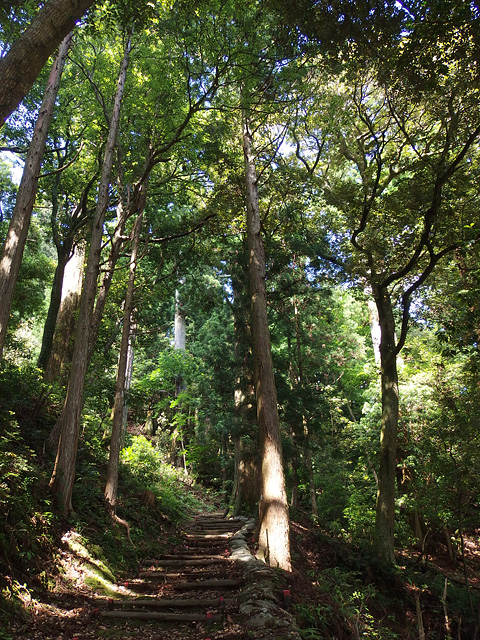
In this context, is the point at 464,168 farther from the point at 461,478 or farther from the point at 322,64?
the point at 461,478

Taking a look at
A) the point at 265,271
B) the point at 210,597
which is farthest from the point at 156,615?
the point at 265,271

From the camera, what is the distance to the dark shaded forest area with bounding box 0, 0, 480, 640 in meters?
5.72

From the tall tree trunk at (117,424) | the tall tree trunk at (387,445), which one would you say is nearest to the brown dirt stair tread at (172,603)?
the tall tree trunk at (117,424)

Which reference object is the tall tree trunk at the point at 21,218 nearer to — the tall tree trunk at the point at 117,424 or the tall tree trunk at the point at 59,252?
the tall tree trunk at the point at 117,424

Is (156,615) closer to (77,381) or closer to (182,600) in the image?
(182,600)

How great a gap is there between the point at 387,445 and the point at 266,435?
400 cm

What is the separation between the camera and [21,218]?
218 inches

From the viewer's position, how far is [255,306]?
826 cm

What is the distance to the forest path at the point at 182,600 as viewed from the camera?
3967mm

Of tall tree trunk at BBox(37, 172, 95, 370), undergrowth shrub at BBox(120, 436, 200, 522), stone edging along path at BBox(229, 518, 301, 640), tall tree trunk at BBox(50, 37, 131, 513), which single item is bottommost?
stone edging along path at BBox(229, 518, 301, 640)

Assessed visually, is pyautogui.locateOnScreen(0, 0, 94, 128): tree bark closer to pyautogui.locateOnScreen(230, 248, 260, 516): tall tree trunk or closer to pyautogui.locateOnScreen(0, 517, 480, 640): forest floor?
pyautogui.locateOnScreen(0, 517, 480, 640): forest floor

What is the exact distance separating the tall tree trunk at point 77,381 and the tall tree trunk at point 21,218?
139 centimetres

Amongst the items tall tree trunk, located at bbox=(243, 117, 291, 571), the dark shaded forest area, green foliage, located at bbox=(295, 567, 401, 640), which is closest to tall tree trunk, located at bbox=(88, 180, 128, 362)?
the dark shaded forest area

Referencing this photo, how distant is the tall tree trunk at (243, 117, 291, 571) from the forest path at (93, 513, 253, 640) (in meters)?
0.71
